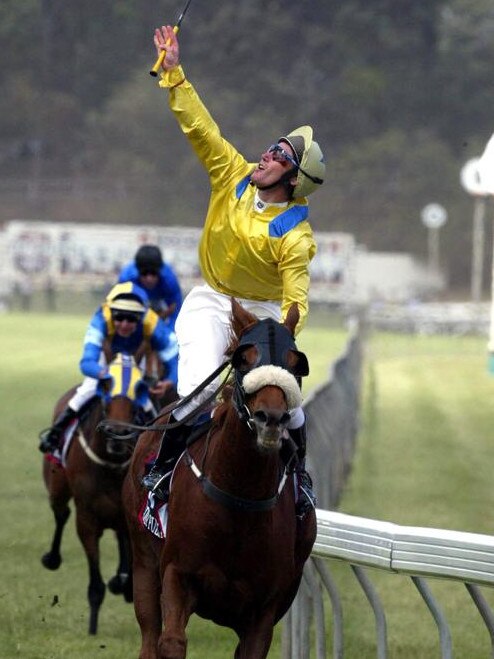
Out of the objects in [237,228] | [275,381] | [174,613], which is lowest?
[174,613]

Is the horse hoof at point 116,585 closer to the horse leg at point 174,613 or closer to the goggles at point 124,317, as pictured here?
the goggles at point 124,317

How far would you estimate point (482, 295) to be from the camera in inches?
2825

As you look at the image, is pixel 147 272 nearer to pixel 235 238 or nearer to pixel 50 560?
pixel 50 560

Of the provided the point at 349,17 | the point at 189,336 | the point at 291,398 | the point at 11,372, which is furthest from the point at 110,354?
the point at 349,17

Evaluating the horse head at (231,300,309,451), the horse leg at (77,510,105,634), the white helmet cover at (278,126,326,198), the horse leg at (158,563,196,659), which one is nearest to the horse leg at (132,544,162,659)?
the horse leg at (158,563,196,659)

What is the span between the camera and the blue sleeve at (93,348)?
31.1 ft

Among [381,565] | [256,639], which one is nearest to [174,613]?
[256,639]

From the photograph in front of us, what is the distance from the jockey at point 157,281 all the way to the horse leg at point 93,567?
2.19 meters

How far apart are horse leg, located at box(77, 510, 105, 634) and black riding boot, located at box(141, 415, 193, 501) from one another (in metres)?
2.68

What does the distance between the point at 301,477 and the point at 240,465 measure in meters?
0.69

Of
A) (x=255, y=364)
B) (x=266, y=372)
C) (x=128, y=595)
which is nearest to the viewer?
(x=266, y=372)

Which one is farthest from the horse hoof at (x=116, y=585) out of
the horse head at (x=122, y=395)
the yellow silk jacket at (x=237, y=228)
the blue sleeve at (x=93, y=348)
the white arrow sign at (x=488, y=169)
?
the white arrow sign at (x=488, y=169)

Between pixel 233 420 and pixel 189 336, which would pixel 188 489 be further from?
pixel 189 336

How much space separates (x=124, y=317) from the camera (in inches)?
387
